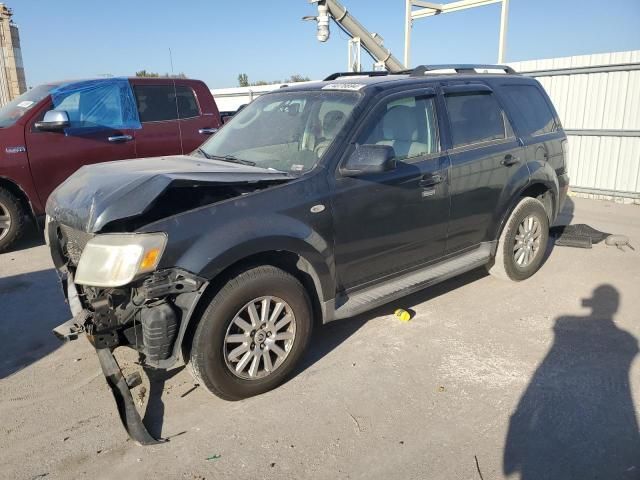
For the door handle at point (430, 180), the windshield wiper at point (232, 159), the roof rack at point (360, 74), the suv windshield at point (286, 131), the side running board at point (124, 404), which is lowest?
the side running board at point (124, 404)

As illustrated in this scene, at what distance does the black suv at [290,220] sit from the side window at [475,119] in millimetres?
16

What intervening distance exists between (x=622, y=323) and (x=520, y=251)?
118cm

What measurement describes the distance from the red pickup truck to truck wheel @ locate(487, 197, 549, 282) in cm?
481

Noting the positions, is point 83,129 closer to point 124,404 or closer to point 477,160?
point 124,404

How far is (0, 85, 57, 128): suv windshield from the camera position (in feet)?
21.1

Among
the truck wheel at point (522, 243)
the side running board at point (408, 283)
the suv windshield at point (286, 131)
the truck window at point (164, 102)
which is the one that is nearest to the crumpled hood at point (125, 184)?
the suv windshield at point (286, 131)

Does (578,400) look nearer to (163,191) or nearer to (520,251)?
(520,251)

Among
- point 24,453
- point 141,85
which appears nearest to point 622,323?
point 24,453

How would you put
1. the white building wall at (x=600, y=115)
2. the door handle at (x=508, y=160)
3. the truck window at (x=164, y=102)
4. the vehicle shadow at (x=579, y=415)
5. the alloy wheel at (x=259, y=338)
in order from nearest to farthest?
the vehicle shadow at (x=579, y=415)
the alloy wheel at (x=259, y=338)
the door handle at (x=508, y=160)
the truck window at (x=164, y=102)
the white building wall at (x=600, y=115)

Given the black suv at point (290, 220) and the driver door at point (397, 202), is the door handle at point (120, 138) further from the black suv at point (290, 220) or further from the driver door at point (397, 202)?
the driver door at point (397, 202)

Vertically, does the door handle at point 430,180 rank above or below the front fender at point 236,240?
above

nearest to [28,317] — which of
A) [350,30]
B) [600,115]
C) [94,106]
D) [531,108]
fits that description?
[94,106]

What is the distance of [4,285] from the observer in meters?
5.32

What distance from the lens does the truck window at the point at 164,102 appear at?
24.0ft
